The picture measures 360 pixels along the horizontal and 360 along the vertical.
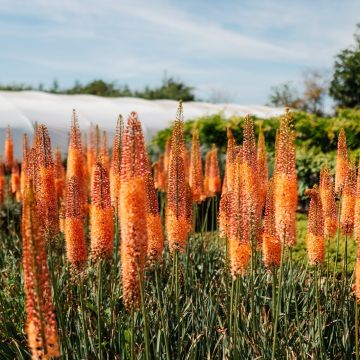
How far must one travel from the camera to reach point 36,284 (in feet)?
7.49

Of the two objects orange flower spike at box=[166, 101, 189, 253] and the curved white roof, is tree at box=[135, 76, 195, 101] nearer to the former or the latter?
the curved white roof

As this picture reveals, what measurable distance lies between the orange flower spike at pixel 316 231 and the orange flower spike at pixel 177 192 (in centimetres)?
94

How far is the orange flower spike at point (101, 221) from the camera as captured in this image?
11.7 ft

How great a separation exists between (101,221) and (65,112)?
2129 centimetres

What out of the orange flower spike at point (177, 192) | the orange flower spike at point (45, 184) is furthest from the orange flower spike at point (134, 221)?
the orange flower spike at point (45, 184)

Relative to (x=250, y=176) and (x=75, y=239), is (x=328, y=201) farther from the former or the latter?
(x=75, y=239)

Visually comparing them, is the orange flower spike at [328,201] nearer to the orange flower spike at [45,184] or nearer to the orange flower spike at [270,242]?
the orange flower spike at [270,242]

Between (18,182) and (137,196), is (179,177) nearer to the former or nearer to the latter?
(137,196)

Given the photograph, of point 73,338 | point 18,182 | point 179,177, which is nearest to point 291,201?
point 179,177

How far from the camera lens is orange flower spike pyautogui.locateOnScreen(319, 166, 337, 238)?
193 inches

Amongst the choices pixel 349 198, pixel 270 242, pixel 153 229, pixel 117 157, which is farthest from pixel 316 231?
pixel 117 157

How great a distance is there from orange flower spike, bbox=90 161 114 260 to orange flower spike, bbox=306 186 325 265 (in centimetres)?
147

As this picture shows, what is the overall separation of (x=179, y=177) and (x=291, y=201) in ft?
2.37

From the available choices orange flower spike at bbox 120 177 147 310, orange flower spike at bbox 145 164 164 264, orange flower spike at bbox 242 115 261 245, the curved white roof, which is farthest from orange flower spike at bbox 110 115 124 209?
the curved white roof
